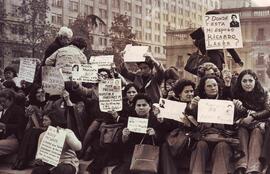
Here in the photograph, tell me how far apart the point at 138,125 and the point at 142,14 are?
21.3 metres

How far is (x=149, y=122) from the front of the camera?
5223mm

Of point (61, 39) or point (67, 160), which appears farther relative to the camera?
point (61, 39)

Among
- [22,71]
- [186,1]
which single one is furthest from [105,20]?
[22,71]

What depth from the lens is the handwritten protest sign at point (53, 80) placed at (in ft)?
20.4

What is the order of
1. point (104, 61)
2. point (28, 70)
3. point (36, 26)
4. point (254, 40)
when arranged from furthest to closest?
point (254, 40) → point (36, 26) → point (28, 70) → point (104, 61)

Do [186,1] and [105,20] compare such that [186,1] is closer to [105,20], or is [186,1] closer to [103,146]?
[105,20]

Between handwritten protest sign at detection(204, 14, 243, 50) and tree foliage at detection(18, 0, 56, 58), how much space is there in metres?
16.0

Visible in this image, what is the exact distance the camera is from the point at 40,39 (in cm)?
2202

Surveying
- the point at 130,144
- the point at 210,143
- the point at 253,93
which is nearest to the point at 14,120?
the point at 130,144

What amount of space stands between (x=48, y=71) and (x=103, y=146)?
4.25 ft

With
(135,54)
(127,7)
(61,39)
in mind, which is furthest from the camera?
(127,7)

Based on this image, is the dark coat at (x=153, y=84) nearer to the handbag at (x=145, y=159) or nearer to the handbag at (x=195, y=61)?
the handbag at (x=195, y=61)

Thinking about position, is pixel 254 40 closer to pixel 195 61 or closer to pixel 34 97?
pixel 195 61

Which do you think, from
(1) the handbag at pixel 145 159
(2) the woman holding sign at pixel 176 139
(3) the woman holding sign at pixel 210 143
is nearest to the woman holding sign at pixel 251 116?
(3) the woman holding sign at pixel 210 143
